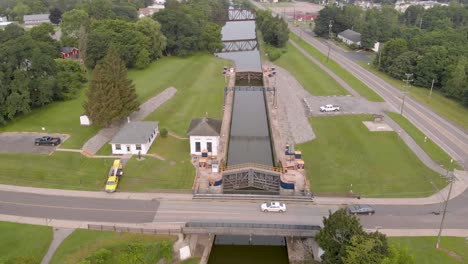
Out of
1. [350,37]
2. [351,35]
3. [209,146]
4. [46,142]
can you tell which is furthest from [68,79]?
[351,35]

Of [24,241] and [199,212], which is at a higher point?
[199,212]

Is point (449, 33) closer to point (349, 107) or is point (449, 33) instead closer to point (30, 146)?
point (349, 107)

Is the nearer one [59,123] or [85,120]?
[85,120]

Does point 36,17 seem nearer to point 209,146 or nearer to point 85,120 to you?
point 85,120

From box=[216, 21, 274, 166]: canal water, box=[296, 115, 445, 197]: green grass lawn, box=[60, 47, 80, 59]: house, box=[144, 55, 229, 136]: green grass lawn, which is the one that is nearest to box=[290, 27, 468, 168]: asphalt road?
box=[296, 115, 445, 197]: green grass lawn

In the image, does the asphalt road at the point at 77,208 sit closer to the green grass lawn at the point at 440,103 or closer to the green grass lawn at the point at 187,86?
the green grass lawn at the point at 187,86

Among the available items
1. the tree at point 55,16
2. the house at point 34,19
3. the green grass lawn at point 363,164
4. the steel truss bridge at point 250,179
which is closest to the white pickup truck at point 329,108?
the green grass lawn at point 363,164
